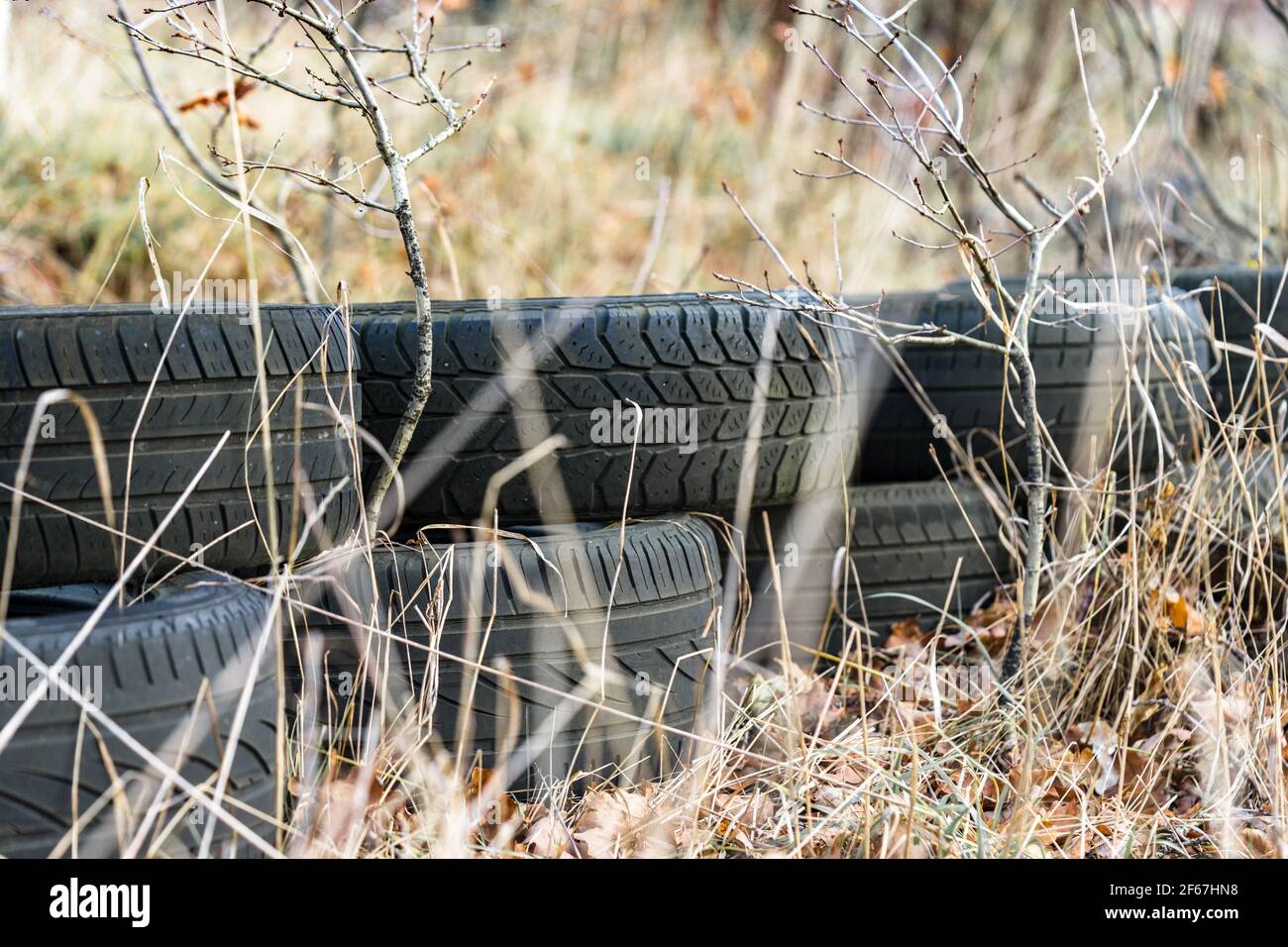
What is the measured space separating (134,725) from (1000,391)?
2278 mm

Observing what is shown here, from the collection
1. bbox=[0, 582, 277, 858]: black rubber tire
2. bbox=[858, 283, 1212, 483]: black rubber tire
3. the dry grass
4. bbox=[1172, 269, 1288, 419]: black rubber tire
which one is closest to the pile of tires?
bbox=[0, 582, 277, 858]: black rubber tire

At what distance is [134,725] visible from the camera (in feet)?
4.84

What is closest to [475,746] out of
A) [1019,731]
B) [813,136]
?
[1019,731]

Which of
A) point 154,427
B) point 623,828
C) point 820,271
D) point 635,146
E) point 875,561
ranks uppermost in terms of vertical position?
point 635,146

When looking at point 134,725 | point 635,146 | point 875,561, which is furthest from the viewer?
point 635,146

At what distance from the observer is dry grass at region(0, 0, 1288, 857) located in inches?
75.9

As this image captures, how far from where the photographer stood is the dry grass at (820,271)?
193cm

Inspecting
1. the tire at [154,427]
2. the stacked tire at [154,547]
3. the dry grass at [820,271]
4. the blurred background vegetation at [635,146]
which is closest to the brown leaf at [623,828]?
the dry grass at [820,271]

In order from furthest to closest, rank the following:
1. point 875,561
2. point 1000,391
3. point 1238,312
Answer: point 1238,312 < point 1000,391 < point 875,561

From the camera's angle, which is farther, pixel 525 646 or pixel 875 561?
pixel 875 561

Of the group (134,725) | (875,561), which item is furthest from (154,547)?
(875,561)

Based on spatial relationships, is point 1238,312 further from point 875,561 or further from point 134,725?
point 134,725

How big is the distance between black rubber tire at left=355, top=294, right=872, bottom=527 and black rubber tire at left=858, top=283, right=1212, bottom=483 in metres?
0.81

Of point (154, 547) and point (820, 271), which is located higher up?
point (820, 271)
